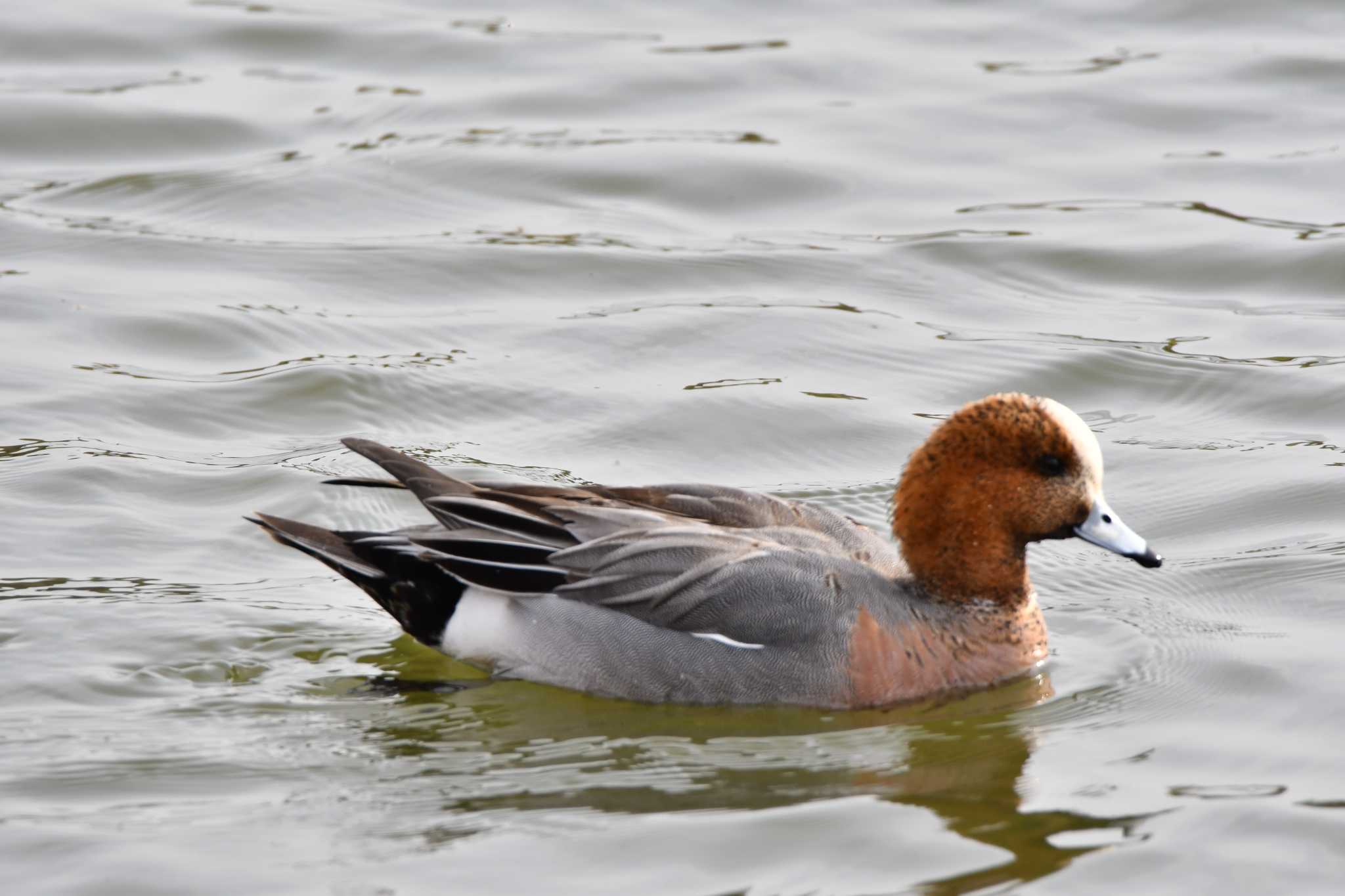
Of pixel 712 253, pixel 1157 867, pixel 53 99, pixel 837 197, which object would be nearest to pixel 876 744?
pixel 1157 867

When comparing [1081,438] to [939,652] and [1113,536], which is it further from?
[939,652]

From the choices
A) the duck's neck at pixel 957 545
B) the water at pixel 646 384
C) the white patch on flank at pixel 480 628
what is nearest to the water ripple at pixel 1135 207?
the water at pixel 646 384

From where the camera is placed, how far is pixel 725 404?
8492 millimetres

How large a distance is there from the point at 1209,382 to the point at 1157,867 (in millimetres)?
3940

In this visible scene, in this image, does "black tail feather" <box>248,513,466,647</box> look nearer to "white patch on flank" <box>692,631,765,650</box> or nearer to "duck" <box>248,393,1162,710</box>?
"duck" <box>248,393,1162,710</box>

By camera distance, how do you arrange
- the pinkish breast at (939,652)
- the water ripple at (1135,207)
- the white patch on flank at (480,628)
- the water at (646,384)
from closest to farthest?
the water at (646,384)
the pinkish breast at (939,652)
the white patch on flank at (480,628)
the water ripple at (1135,207)

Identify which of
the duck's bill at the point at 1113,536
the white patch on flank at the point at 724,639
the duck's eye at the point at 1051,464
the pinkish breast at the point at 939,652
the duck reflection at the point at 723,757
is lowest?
the duck reflection at the point at 723,757

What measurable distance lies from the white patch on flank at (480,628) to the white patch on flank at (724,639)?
0.62 m

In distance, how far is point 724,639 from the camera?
6.14 metres

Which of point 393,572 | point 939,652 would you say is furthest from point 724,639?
point 393,572

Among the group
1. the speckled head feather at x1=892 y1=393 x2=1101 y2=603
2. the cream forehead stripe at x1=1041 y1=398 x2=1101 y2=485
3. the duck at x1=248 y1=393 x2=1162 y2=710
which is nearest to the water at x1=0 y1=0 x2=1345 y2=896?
the duck at x1=248 y1=393 x2=1162 y2=710

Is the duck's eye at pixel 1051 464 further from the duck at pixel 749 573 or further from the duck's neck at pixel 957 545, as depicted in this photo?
the duck's neck at pixel 957 545

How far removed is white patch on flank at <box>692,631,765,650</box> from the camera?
20.1ft

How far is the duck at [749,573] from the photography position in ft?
20.0
